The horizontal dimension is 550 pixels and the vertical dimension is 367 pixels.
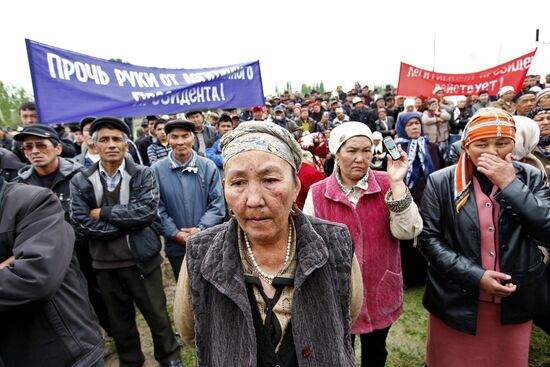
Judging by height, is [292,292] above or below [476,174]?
below

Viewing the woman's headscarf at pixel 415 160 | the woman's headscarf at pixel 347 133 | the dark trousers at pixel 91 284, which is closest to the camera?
the woman's headscarf at pixel 347 133

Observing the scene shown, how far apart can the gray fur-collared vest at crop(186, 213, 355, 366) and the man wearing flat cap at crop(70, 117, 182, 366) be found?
1.64m

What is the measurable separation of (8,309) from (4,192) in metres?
0.60

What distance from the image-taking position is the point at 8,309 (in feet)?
5.14

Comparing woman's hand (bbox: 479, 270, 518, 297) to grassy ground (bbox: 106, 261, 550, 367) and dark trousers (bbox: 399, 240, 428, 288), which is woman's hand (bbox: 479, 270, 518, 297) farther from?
dark trousers (bbox: 399, 240, 428, 288)

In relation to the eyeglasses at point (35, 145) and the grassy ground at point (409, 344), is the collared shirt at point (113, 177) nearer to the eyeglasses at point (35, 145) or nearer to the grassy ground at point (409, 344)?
the eyeglasses at point (35, 145)

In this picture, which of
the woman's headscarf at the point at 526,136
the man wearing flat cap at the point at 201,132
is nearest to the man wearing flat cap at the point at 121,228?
the man wearing flat cap at the point at 201,132

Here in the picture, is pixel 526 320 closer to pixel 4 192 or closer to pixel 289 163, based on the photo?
pixel 289 163

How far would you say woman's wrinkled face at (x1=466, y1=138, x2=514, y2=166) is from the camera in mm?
2010

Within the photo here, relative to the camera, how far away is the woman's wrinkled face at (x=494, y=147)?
201 centimetres

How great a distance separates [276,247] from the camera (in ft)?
4.77

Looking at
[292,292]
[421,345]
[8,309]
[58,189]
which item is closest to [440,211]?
[292,292]

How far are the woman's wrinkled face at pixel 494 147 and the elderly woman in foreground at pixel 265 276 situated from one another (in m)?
1.24

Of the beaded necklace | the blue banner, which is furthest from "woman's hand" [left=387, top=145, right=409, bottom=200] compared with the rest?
the blue banner
